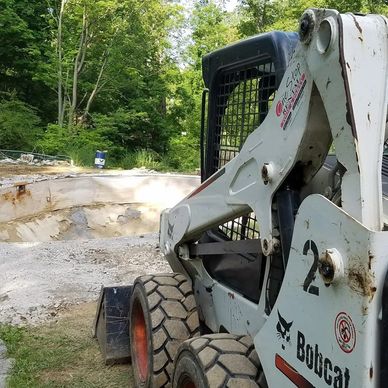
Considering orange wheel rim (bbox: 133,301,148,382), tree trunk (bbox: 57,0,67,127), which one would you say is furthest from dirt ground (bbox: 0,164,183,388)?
tree trunk (bbox: 57,0,67,127)

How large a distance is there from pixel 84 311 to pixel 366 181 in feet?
11.8

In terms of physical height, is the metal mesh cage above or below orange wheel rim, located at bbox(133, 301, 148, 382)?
above

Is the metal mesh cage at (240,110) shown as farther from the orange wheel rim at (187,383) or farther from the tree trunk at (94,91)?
the tree trunk at (94,91)

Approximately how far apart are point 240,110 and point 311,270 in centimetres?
120

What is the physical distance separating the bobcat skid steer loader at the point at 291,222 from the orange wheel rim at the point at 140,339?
0.93 ft

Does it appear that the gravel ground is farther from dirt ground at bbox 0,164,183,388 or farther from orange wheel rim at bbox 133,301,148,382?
orange wheel rim at bbox 133,301,148,382

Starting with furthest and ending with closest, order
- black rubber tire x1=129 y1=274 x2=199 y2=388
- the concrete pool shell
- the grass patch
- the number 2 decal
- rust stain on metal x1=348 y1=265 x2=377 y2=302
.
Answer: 1. the concrete pool shell
2. the grass patch
3. black rubber tire x1=129 y1=274 x2=199 y2=388
4. the number 2 decal
5. rust stain on metal x1=348 y1=265 x2=377 y2=302

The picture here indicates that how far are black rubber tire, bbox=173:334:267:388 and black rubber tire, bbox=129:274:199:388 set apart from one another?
18.9 inches

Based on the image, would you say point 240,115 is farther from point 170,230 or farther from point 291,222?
point 291,222

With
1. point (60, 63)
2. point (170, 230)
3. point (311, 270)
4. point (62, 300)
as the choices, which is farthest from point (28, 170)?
point (311, 270)

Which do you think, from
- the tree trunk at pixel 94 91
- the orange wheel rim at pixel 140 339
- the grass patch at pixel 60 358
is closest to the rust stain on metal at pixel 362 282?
the orange wheel rim at pixel 140 339

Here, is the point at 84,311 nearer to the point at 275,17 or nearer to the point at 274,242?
the point at 274,242

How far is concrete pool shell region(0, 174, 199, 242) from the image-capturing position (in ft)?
29.9

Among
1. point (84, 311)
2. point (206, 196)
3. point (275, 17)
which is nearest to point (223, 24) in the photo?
point (275, 17)
